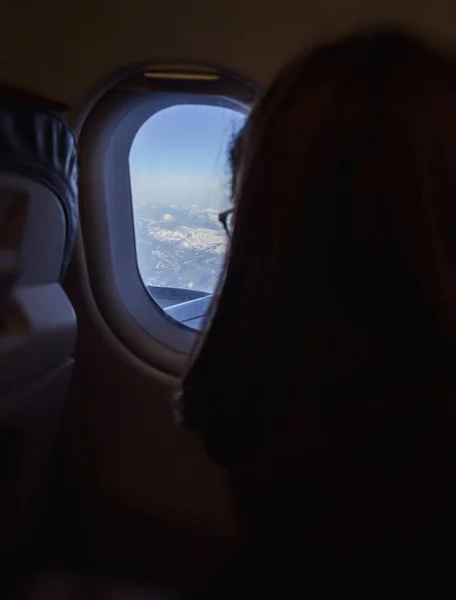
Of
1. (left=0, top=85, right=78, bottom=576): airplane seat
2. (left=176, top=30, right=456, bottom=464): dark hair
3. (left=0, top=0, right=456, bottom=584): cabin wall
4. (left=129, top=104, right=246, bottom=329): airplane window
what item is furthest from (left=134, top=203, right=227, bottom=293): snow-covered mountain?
(left=176, top=30, right=456, bottom=464): dark hair

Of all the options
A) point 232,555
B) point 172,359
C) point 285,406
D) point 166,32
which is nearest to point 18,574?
point 172,359

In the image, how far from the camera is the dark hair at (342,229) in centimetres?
70

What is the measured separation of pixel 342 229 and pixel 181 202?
999 mm

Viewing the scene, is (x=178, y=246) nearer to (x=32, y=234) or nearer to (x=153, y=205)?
(x=153, y=205)

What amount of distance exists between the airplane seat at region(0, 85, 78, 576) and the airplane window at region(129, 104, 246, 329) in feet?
1.41

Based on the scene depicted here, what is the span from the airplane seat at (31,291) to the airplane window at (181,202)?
1.41 feet

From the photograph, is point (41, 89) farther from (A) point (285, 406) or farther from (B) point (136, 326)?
(A) point (285, 406)

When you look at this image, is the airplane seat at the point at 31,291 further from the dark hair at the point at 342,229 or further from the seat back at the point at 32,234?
the dark hair at the point at 342,229

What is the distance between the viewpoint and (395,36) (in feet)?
2.55

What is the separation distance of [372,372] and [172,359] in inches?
37.2

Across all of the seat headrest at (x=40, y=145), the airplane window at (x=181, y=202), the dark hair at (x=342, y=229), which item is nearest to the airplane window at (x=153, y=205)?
the airplane window at (x=181, y=202)

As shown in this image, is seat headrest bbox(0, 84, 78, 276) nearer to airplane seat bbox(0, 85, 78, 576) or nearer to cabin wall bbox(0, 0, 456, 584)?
airplane seat bbox(0, 85, 78, 576)

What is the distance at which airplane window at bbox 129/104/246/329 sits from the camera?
1602mm

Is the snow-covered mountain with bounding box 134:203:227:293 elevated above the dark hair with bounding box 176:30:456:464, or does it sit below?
below
